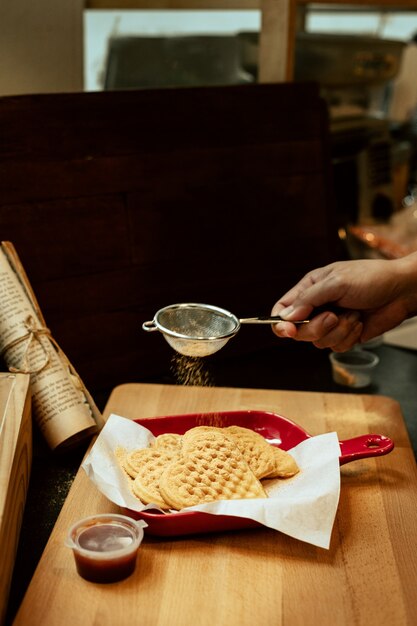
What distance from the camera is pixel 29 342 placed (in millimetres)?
1424

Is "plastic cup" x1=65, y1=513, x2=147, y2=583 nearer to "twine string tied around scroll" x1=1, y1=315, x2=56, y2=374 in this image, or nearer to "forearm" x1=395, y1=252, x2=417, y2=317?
"twine string tied around scroll" x1=1, y1=315, x2=56, y2=374

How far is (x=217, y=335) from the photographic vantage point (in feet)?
4.67

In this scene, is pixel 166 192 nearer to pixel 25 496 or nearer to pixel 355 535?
pixel 25 496

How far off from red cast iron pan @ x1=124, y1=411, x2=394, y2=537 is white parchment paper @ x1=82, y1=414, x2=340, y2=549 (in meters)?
0.02

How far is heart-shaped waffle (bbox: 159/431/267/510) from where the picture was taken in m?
1.17

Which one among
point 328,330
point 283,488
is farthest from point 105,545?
point 328,330

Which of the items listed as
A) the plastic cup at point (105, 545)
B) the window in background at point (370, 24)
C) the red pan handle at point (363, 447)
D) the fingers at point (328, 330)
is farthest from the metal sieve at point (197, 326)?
the window in background at point (370, 24)

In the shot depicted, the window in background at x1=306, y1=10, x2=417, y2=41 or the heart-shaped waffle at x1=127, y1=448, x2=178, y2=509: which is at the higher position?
the window in background at x1=306, y1=10, x2=417, y2=41

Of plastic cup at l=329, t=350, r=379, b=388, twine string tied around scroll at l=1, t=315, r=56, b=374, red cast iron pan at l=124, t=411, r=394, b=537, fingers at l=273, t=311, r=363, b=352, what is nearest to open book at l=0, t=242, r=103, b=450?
twine string tied around scroll at l=1, t=315, r=56, b=374

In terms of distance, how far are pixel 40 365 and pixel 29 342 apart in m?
0.05

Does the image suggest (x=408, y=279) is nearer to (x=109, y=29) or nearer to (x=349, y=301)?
(x=349, y=301)

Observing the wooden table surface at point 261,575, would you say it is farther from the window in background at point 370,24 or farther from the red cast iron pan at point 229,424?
the window in background at point 370,24

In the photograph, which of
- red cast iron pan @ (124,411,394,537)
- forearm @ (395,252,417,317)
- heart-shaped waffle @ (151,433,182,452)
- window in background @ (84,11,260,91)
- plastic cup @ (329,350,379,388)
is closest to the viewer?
red cast iron pan @ (124,411,394,537)

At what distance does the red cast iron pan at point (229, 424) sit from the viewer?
1.13 metres
